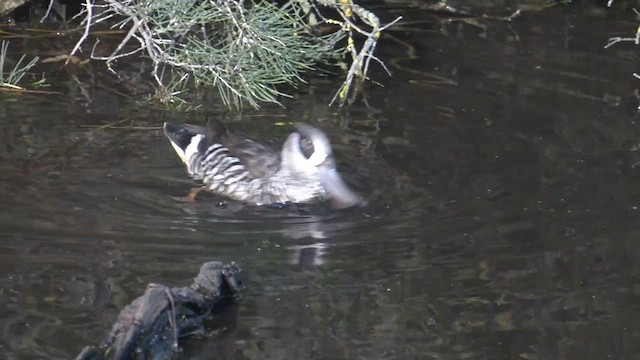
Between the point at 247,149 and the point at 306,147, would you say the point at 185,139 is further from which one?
the point at 306,147

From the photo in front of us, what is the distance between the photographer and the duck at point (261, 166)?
7.73 meters

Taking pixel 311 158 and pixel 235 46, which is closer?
pixel 311 158

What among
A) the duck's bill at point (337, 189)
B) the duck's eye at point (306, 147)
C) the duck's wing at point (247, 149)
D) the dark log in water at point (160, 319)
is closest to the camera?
the dark log in water at point (160, 319)

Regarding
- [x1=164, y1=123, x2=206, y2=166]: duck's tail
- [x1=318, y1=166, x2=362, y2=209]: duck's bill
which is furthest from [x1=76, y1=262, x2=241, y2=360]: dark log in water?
[x1=164, y1=123, x2=206, y2=166]: duck's tail

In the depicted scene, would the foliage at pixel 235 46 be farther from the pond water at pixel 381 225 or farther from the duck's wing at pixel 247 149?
the duck's wing at pixel 247 149

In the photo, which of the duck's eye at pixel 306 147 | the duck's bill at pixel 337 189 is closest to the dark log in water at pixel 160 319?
the duck's bill at pixel 337 189

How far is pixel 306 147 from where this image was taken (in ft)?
25.8

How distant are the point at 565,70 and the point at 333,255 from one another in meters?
3.98

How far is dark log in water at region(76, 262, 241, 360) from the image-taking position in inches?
215

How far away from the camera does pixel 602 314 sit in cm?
611

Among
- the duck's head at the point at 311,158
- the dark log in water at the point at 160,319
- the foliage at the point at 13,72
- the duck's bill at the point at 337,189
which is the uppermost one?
the foliage at the point at 13,72

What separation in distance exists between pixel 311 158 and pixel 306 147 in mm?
83

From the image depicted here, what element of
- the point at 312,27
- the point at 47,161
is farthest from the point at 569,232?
the point at 312,27

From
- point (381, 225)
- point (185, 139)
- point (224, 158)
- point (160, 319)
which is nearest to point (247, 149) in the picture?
point (224, 158)
